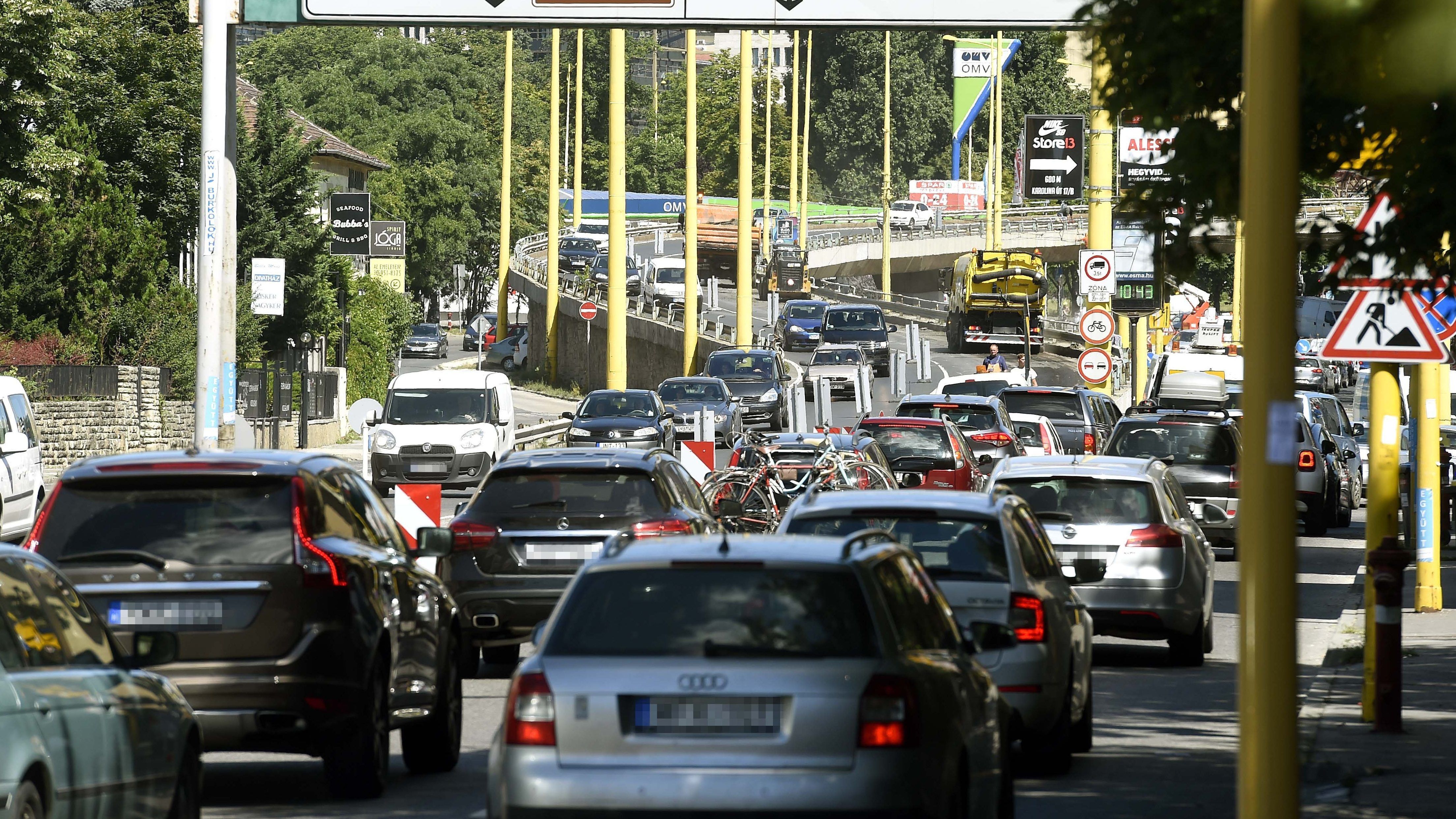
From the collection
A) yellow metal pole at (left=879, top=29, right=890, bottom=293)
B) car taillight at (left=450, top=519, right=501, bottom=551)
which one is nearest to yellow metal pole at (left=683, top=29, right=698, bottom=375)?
yellow metal pole at (left=879, top=29, right=890, bottom=293)

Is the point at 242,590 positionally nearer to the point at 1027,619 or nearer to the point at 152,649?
the point at 152,649

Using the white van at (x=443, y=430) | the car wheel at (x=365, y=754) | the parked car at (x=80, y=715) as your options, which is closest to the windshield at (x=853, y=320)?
the white van at (x=443, y=430)

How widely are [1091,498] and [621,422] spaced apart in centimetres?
2399

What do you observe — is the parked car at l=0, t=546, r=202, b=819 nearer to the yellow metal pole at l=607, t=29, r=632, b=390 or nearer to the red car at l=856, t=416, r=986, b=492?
the red car at l=856, t=416, r=986, b=492

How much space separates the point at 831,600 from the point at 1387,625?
212 inches

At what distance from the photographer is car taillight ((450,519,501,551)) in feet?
45.7

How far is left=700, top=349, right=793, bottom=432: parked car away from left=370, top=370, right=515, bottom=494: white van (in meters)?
15.3

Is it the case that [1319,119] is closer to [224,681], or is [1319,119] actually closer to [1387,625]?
[1387,625]

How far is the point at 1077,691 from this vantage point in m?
10.8

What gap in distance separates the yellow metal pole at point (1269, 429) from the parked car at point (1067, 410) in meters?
29.4

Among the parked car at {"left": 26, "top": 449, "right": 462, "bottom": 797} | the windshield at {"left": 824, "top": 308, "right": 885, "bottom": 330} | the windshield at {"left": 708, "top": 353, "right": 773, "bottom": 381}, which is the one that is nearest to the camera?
the parked car at {"left": 26, "top": 449, "right": 462, "bottom": 797}

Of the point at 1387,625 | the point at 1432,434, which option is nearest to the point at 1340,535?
the point at 1432,434

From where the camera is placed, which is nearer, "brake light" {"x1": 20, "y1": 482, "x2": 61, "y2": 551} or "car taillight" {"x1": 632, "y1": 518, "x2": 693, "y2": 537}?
"brake light" {"x1": 20, "y1": 482, "x2": 61, "y2": 551}

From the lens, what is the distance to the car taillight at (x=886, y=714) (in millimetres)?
6574
